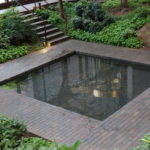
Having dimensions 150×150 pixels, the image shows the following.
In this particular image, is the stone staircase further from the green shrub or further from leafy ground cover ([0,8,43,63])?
the green shrub

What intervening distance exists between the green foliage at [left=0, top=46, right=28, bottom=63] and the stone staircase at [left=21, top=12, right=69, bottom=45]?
1313 mm

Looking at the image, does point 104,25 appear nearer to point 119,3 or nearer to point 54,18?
point 54,18

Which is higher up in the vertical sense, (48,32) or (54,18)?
(54,18)

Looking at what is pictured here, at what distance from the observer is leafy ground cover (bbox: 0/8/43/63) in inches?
536

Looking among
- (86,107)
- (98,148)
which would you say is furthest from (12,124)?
(86,107)

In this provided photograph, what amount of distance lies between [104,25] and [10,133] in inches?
388

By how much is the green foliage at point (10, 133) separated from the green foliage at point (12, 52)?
19.8 feet

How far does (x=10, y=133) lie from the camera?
22.5ft

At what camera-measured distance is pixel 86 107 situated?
9562 millimetres

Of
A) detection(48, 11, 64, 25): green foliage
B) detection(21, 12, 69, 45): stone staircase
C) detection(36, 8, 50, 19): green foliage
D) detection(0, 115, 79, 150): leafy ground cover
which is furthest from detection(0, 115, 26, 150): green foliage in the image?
detection(36, 8, 50, 19): green foliage

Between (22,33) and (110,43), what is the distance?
380cm

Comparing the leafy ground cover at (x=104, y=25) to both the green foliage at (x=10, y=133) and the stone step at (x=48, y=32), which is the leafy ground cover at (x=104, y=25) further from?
the green foliage at (x=10, y=133)

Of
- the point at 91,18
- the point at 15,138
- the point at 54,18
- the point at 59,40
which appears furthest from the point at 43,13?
the point at 15,138

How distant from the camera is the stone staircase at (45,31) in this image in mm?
15052
